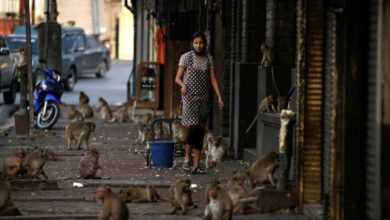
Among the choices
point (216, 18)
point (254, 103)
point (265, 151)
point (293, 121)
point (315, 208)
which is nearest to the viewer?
point (315, 208)

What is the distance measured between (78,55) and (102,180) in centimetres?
3057

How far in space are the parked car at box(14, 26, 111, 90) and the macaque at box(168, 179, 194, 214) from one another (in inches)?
1086

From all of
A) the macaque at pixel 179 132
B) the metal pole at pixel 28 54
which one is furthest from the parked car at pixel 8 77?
the macaque at pixel 179 132

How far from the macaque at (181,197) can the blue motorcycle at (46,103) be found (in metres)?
13.2

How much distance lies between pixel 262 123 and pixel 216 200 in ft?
17.6

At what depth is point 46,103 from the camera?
26.5 meters

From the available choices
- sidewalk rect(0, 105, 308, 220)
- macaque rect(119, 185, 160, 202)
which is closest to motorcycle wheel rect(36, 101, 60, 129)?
sidewalk rect(0, 105, 308, 220)

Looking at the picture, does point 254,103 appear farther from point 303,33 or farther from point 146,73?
point 146,73

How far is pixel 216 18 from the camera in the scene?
22.2 meters

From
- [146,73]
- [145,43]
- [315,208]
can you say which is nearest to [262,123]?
[315,208]

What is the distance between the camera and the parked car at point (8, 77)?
3378cm

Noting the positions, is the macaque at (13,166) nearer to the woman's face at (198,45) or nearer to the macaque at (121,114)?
the woman's face at (198,45)

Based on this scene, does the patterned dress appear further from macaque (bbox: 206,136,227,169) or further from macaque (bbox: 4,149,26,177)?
macaque (bbox: 4,149,26,177)

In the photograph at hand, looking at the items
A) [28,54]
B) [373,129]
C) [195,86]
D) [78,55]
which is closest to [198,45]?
[195,86]
